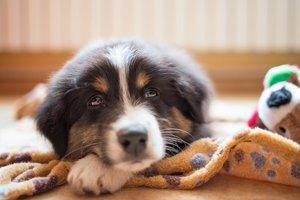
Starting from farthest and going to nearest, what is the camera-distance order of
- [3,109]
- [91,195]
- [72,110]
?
[3,109] → [72,110] → [91,195]

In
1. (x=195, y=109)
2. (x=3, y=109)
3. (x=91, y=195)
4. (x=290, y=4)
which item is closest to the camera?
(x=91, y=195)

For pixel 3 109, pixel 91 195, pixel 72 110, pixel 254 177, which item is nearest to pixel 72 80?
pixel 72 110

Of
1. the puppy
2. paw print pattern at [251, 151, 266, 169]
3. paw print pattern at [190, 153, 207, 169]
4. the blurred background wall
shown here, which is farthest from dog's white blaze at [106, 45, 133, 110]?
the blurred background wall

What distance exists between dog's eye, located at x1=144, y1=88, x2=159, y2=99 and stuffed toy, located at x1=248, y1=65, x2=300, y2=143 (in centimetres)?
52

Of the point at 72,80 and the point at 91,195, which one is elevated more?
the point at 72,80

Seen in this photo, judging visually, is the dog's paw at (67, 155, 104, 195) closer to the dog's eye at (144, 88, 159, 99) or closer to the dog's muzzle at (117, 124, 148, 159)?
the dog's muzzle at (117, 124, 148, 159)

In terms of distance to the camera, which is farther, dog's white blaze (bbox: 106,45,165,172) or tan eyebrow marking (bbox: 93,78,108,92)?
tan eyebrow marking (bbox: 93,78,108,92)

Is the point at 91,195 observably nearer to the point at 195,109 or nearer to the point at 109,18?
the point at 195,109

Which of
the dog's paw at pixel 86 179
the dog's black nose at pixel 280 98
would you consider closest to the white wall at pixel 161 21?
the dog's black nose at pixel 280 98

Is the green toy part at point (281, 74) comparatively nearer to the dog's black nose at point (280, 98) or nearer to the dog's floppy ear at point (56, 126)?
the dog's black nose at point (280, 98)

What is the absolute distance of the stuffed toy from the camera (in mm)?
2346

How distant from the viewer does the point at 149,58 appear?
2607 mm

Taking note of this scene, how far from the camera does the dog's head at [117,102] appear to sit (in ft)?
7.66

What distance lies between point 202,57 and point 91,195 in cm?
482
